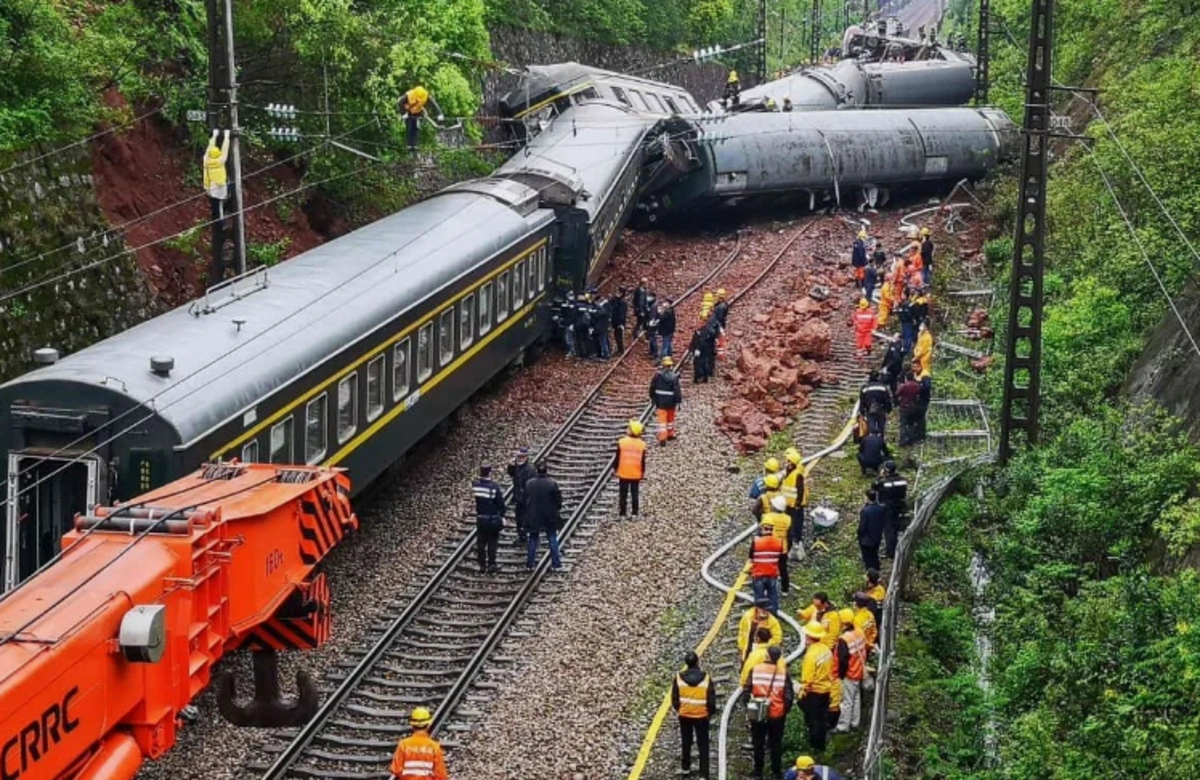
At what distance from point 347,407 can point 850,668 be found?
21.6 ft

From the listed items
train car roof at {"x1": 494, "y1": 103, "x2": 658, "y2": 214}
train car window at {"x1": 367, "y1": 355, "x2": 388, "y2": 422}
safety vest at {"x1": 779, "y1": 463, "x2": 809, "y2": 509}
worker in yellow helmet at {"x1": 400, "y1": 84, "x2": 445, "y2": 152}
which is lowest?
safety vest at {"x1": 779, "y1": 463, "x2": 809, "y2": 509}

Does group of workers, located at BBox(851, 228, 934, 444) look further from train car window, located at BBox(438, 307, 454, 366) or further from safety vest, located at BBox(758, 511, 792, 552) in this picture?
train car window, located at BBox(438, 307, 454, 366)

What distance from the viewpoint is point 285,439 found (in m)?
14.8

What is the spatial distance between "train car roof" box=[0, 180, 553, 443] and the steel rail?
2.75 m

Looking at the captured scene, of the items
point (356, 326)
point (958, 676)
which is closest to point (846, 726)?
point (958, 676)

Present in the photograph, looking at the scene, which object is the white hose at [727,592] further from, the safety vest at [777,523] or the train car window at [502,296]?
the train car window at [502,296]

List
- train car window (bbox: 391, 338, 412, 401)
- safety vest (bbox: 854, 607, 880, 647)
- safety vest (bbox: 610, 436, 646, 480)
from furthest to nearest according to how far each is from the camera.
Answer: safety vest (bbox: 610, 436, 646, 480) < train car window (bbox: 391, 338, 412, 401) < safety vest (bbox: 854, 607, 880, 647)

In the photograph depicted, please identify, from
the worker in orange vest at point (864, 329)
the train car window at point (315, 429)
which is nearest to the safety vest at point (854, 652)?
the train car window at point (315, 429)

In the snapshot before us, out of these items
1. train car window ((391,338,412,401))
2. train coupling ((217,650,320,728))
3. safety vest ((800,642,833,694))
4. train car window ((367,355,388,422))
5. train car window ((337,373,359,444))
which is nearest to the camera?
train coupling ((217,650,320,728))

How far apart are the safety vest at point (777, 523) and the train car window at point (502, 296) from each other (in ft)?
25.0

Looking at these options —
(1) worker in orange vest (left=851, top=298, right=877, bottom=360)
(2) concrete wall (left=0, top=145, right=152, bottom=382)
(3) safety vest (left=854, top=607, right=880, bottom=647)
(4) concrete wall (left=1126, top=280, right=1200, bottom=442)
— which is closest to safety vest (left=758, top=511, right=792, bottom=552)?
(3) safety vest (left=854, top=607, right=880, bottom=647)

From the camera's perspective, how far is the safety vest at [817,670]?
1264 centimetres

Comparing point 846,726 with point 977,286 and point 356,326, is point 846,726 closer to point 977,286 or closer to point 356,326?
point 356,326

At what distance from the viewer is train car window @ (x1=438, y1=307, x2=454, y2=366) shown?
19.7m
